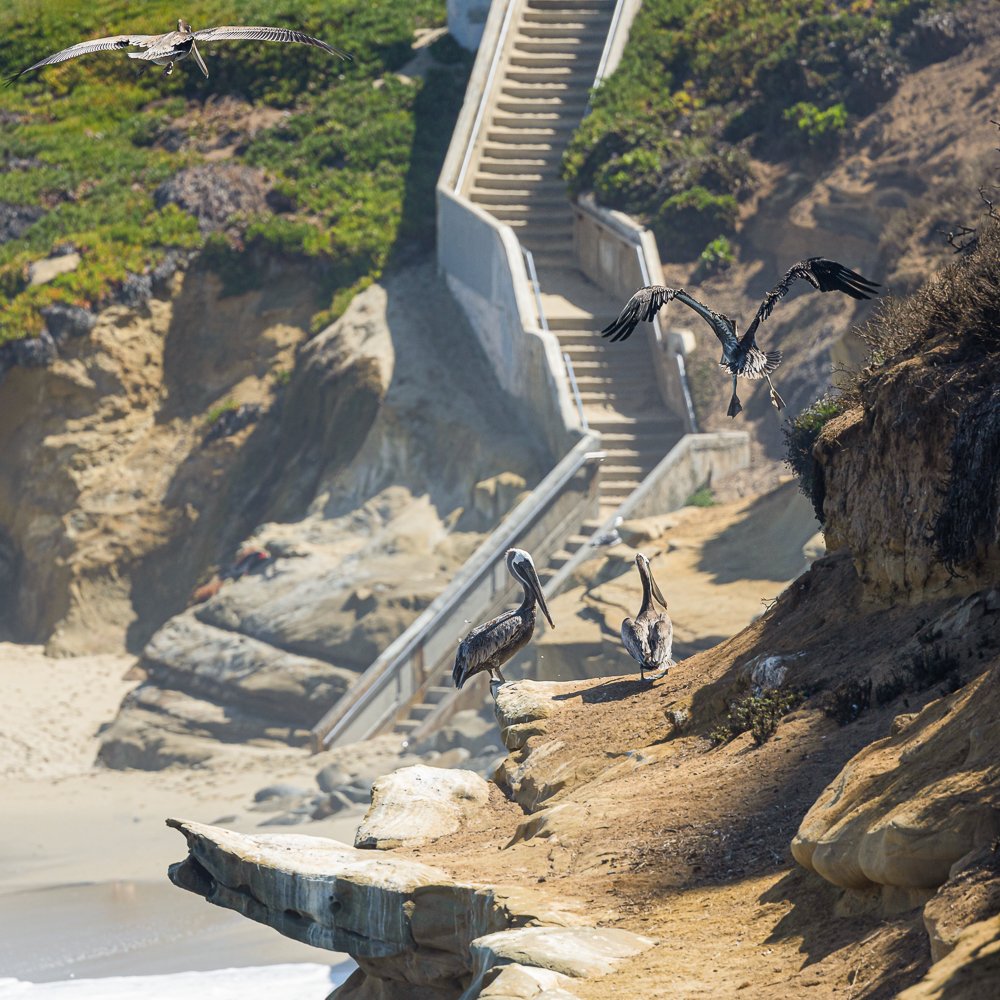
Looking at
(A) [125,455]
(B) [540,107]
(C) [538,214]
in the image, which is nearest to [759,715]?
(C) [538,214]

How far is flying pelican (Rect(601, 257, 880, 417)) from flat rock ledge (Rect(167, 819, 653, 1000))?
4795mm

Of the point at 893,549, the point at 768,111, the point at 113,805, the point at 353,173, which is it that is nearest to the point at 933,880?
the point at 893,549

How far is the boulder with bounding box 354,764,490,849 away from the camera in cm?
1309

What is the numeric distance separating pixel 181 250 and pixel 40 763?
12034 mm

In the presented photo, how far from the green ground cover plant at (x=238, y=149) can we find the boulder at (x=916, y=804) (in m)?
27.6

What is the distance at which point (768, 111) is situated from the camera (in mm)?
35375

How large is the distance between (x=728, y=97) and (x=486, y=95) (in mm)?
5075

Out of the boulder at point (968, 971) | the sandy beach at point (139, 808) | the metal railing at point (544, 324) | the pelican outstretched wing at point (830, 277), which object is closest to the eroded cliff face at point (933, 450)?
the pelican outstretched wing at point (830, 277)

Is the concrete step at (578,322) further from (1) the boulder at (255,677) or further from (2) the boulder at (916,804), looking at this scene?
(2) the boulder at (916,804)

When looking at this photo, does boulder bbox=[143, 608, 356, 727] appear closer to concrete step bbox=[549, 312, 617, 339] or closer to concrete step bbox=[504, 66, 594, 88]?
concrete step bbox=[549, 312, 617, 339]

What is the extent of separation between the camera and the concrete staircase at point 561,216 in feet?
97.5

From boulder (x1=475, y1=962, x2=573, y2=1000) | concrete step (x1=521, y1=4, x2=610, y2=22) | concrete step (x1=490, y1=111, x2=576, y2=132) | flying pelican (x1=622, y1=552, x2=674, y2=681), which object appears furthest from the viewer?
concrete step (x1=521, y1=4, x2=610, y2=22)

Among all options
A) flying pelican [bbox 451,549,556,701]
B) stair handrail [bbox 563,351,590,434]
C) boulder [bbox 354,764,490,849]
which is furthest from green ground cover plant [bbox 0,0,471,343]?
boulder [bbox 354,764,490,849]

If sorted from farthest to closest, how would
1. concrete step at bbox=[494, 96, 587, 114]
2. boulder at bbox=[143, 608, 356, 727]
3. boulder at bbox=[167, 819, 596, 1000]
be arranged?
concrete step at bbox=[494, 96, 587, 114], boulder at bbox=[143, 608, 356, 727], boulder at bbox=[167, 819, 596, 1000]
